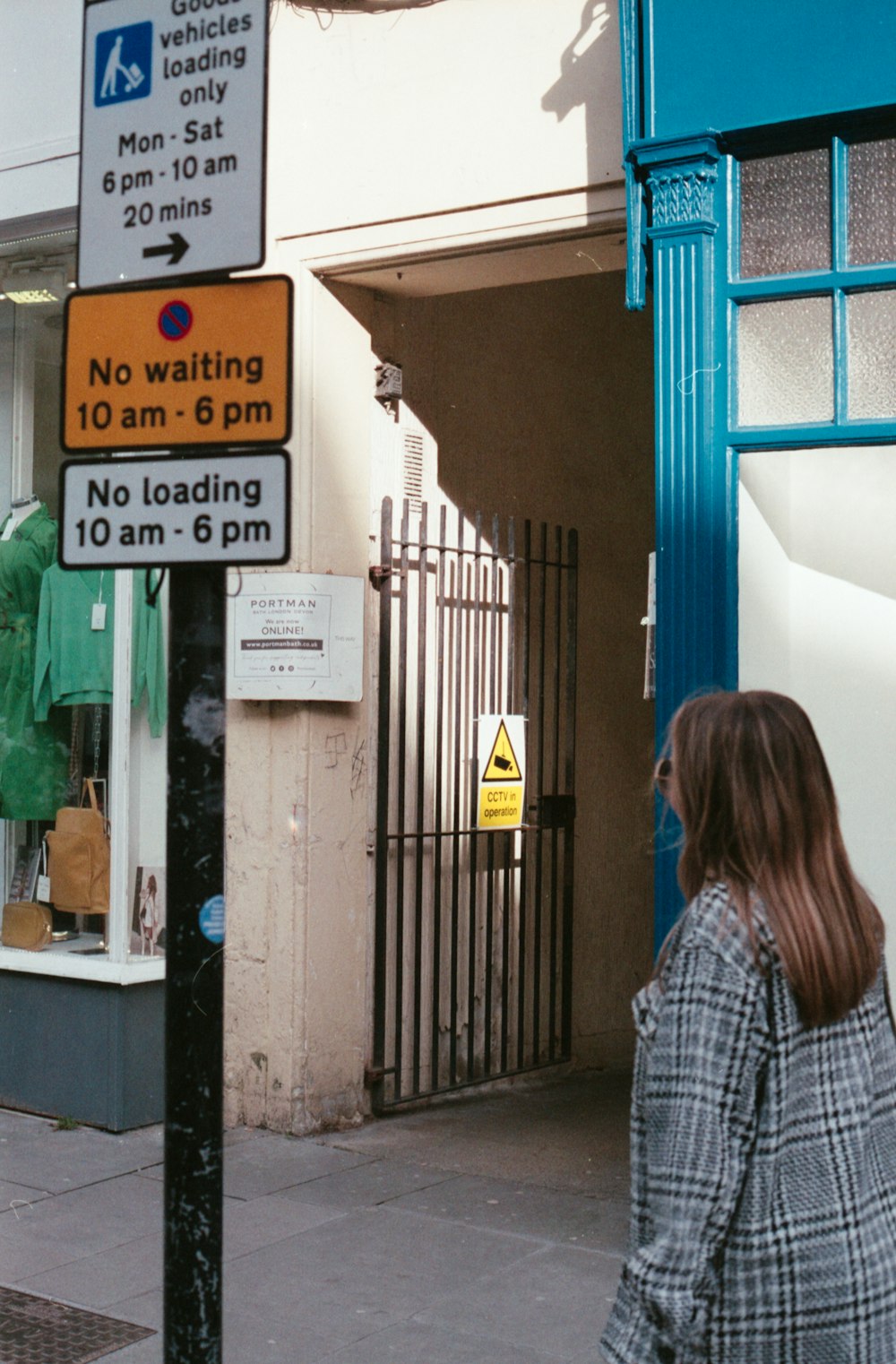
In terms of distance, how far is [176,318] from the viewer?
3.15m

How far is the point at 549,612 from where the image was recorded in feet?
28.1

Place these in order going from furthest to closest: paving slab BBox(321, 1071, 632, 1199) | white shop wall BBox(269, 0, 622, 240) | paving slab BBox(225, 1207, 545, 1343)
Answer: paving slab BBox(321, 1071, 632, 1199), white shop wall BBox(269, 0, 622, 240), paving slab BBox(225, 1207, 545, 1343)

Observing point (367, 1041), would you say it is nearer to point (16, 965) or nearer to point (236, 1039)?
point (236, 1039)

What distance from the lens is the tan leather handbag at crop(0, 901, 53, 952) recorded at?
7.60m

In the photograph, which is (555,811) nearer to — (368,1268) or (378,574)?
(378,574)

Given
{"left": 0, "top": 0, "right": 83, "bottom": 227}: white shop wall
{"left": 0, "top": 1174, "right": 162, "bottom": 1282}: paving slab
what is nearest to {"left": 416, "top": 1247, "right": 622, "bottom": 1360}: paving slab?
{"left": 0, "top": 1174, "right": 162, "bottom": 1282}: paving slab

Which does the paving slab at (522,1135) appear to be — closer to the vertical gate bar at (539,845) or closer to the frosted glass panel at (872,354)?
the vertical gate bar at (539,845)

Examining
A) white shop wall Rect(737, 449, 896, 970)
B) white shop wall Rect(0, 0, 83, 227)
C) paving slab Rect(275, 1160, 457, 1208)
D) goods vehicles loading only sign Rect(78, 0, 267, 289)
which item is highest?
white shop wall Rect(0, 0, 83, 227)

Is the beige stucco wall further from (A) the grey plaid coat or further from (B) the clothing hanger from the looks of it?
(A) the grey plaid coat

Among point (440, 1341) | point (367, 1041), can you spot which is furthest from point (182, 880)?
point (367, 1041)

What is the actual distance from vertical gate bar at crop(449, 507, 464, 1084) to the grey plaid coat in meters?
5.14

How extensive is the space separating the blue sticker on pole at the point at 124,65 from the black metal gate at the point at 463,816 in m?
3.88

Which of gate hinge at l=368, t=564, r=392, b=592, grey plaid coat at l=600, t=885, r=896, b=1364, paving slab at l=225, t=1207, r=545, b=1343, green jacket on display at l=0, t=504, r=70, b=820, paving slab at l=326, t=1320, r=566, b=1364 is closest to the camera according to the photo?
grey plaid coat at l=600, t=885, r=896, b=1364

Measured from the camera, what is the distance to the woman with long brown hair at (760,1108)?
2.27 m
